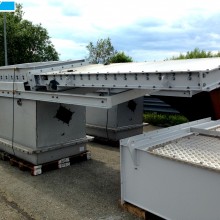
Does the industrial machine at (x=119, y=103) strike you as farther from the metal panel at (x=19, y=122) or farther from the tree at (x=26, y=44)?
the tree at (x=26, y=44)

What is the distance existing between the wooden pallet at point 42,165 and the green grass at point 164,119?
4.34m

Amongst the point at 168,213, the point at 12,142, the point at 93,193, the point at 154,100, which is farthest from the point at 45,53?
the point at 168,213

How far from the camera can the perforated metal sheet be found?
11.2ft

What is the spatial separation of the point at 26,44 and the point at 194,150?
18643 mm

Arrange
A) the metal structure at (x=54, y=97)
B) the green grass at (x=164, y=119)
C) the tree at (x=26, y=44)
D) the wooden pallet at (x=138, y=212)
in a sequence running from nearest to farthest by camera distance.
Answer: the wooden pallet at (x=138, y=212) < the metal structure at (x=54, y=97) < the green grass at (x=164, y=119) < the tree at (x=26, y=44)

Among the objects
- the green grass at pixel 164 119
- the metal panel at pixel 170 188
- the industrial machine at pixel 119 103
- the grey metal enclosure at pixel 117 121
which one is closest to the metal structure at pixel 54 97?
the industrial machine at pixel 119 103

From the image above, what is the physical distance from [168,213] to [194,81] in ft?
5.18

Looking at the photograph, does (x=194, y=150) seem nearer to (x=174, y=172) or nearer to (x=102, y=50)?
(x=174, y=172)

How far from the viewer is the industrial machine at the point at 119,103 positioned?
3436 mm

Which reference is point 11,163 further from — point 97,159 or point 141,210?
point 141,210

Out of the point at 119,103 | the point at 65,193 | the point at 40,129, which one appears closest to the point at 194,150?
the point at 119,103

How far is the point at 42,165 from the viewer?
5922 mm

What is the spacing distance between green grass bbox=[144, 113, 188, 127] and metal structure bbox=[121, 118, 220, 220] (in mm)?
5739

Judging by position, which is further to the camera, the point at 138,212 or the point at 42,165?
the point at 42,165
